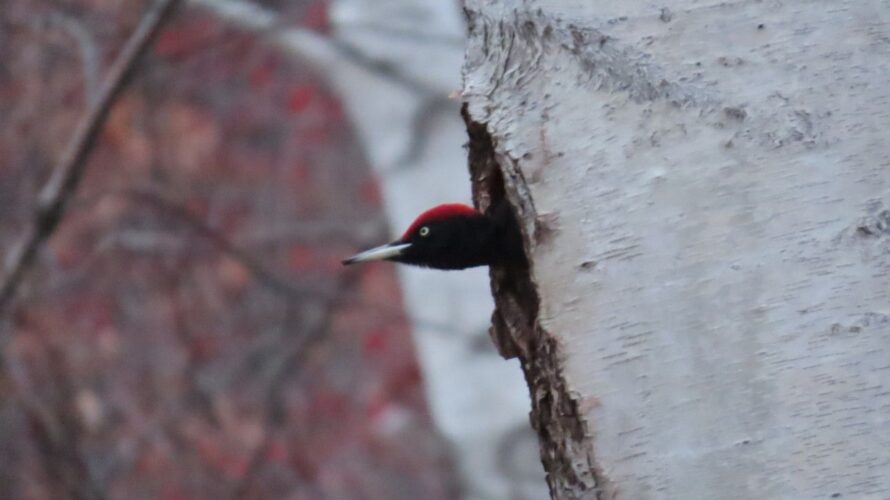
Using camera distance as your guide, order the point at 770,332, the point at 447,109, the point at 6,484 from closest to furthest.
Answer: the point at 770,332 → the point at 447,109 → the point at 6,484

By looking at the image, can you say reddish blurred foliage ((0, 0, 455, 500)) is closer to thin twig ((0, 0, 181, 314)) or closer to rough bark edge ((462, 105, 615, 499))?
thin twig ((0, 0, 181, 314))

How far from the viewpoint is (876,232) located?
4.30ft

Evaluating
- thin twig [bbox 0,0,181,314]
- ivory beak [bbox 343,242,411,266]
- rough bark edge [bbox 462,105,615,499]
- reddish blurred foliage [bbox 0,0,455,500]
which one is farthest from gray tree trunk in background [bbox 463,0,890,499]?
reddish blurred foliage [bbox 0,0,455,500]

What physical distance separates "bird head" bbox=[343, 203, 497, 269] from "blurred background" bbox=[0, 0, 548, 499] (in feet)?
6.40

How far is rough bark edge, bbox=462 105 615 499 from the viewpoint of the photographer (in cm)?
137

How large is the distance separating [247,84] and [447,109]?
16.5ft

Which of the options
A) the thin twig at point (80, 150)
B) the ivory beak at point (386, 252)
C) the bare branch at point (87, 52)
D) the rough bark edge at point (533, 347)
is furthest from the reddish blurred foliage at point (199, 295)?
the rough bark edge at point (533, 347)

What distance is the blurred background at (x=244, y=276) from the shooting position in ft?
14.5

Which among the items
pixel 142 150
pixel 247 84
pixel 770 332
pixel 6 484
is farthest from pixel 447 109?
pixel 247 84

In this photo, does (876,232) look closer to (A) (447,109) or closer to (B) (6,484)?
(A) (447,109)

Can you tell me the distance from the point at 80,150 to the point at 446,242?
5.74ft

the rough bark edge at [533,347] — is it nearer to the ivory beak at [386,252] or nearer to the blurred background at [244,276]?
the ivory beak at [386,252]

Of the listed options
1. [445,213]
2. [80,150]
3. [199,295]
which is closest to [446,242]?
[445,213]

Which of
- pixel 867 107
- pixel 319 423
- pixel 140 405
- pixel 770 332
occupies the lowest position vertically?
pixel 319 423
